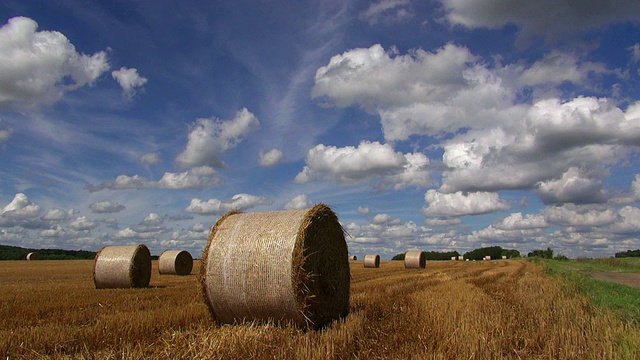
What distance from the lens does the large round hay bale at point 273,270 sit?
7.14 m

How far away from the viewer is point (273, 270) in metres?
7.24

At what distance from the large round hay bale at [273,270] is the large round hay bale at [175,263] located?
15736 millimetres

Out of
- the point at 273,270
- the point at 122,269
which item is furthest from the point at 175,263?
the point at 273,270

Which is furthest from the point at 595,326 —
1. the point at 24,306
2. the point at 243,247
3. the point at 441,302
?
the point at 24,306

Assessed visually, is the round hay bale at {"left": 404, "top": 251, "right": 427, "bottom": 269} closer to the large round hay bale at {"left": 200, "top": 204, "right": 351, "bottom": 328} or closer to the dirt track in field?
the dirt track in field

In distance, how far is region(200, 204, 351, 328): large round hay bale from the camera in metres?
7.14

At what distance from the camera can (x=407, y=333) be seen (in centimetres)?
622

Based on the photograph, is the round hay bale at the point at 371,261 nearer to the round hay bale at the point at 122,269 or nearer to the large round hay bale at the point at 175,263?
the large round hay bale at the point at 175,263

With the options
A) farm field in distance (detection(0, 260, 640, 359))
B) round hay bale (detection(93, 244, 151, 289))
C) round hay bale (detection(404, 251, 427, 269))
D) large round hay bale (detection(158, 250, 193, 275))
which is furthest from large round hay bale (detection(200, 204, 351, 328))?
round hay bale (detection(404, 251, 427, 269))

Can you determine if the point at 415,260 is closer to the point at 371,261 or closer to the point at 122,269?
the point at 371,261

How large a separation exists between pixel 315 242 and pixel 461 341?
3.14 metres

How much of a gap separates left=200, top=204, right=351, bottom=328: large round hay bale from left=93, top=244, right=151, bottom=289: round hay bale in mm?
8370

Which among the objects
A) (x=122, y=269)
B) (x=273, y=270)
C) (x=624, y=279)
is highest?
(x=273, y=270)

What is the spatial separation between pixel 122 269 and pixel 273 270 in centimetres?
986
